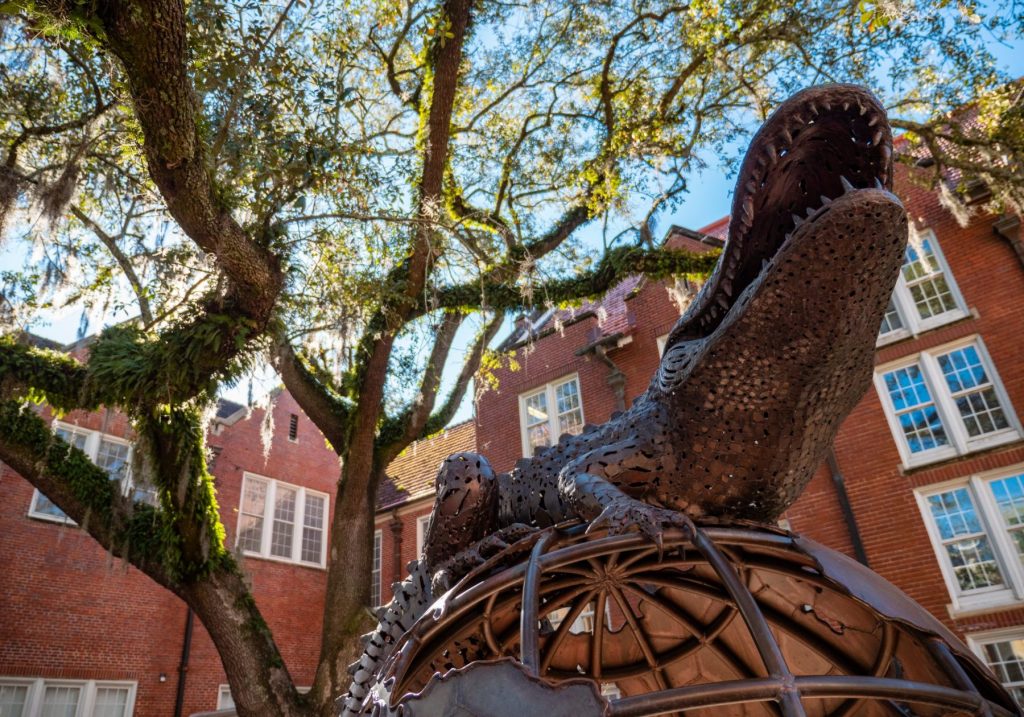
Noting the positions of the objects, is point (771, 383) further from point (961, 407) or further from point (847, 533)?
point (961, 407)

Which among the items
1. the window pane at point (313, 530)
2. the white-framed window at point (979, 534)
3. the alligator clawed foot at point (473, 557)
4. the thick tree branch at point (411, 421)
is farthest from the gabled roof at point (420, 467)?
the alligator clawed foot at point (473, 557)

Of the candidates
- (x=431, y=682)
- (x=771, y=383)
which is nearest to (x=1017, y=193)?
(x=771, y=383)

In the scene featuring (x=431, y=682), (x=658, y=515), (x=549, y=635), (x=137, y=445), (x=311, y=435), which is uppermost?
(x=311, y=435)

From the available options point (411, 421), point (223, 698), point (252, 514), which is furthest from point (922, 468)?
point (223, 698)

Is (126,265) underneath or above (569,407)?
underneath

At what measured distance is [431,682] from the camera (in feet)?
5.84

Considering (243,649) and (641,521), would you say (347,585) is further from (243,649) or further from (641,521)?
(641,521)

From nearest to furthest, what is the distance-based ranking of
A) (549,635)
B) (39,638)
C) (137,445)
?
1. (549,635)
2. (137,445)
3. (39,638)

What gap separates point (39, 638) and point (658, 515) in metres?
15.2

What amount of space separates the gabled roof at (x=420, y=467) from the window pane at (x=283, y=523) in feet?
7.60

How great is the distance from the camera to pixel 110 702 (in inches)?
542

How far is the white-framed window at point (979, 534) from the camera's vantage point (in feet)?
33.8

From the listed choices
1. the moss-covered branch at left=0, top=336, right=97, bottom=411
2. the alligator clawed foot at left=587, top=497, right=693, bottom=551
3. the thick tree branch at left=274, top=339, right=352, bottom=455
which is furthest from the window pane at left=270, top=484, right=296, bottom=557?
the alligator clawed foot at left=587, top=497, right=693, bottom=551

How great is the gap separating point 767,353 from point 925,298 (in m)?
11.7
